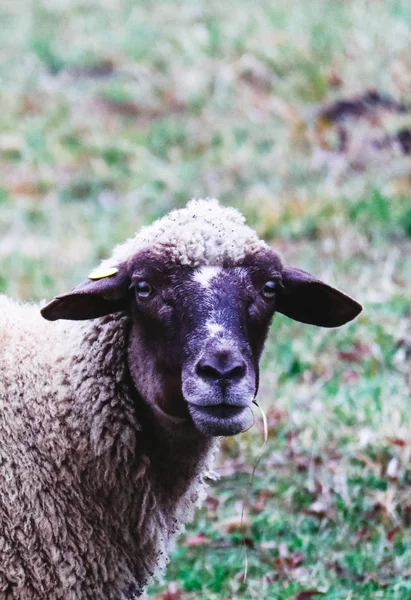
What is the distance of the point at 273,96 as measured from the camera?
12.2 metres

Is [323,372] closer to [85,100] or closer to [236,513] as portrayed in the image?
[236,513]

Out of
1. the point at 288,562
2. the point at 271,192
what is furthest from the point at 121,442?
the point at 271,192

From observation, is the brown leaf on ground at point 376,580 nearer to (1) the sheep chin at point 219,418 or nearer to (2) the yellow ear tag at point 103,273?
(1) the sheep chin at point 219,418

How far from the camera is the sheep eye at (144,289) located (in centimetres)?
366

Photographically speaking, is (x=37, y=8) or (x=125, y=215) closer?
(x=125, y=215)

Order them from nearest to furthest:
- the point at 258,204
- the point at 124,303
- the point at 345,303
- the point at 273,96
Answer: the point at 124,303
the point at 345,303
the point at 258,204
the point at 273,96

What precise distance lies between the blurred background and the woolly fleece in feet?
3.28

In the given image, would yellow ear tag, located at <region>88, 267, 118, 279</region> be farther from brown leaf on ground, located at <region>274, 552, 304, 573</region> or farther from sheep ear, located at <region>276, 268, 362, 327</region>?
brown leaf on ground, located at <region>274, 552, 304, 573</region>

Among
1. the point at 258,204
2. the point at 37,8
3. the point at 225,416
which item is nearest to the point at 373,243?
the point at 258,204

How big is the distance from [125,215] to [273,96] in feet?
9.30

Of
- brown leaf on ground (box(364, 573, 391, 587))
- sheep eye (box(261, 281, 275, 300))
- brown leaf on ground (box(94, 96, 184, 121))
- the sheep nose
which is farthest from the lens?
brown leaf on ground (box(94, 96, 184, 121))

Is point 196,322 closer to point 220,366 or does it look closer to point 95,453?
point 220,366

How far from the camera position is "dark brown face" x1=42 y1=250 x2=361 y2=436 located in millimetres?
3404

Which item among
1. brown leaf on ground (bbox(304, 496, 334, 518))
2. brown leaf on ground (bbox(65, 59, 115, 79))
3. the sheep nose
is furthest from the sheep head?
brown leaf on ground (bbox(65, 59, 115, 79))
